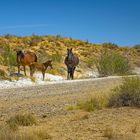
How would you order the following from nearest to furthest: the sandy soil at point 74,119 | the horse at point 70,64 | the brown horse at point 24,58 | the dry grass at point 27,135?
the dry grass at point 27,135, the sandy soil at point 74,119, the brown horse at point 24,58, the horse at point 70,64

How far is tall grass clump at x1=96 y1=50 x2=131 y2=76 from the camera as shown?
4522 cm

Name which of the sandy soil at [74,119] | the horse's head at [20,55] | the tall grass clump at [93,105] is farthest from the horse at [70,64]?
the tall grass clump at [93,105]

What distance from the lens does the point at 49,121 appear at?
556 inches

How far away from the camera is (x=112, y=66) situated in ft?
149

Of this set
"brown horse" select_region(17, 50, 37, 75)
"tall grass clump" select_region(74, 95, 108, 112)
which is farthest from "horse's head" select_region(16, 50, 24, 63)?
"tall grass clump" select_region(74, 95, 108, 112)

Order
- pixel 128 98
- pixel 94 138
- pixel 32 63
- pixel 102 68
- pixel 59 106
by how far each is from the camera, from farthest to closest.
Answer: pixel 102 68
pixel 32 63
pixel 59 106
pixel 128 98
pixel 94 138

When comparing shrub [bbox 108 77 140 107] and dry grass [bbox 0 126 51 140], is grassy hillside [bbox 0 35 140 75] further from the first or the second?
dry grass [bbox 0 126 51 140]

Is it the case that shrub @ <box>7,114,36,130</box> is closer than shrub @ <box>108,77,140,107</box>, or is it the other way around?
shrub @ <box>7,114,36,130</box>

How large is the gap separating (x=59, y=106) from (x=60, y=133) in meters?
5.04

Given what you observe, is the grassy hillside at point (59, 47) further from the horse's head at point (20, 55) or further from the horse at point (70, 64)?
the horse's head at point (20, 55)

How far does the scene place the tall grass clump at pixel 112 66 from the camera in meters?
45.2

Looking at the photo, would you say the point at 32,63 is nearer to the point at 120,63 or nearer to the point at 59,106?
the point at 120,63

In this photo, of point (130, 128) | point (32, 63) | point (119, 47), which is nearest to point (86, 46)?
point (119, 47)

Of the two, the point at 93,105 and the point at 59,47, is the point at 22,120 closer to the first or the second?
the point at 93,105
